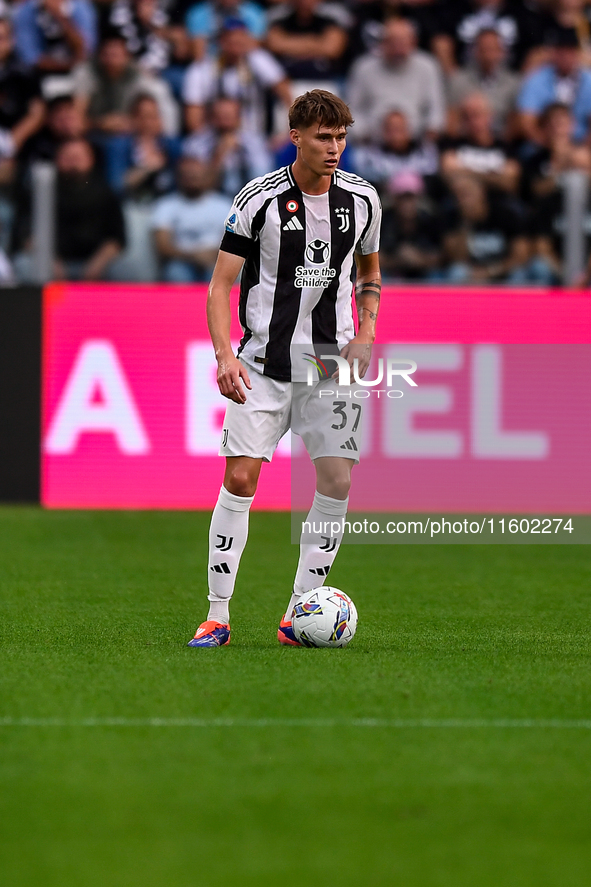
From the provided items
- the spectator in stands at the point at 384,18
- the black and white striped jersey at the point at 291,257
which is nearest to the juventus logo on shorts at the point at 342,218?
the black and white striped jersey at the point at 291,257

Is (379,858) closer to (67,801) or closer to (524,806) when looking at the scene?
(524,806)

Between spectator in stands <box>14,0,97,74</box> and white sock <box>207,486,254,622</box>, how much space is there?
26.1ft

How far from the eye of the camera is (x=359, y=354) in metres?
5.25

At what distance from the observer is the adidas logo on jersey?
5.18 m

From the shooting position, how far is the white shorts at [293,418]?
521cm

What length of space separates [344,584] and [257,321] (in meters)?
2.32

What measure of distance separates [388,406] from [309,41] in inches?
172

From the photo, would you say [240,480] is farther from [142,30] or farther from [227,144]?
[142,30]

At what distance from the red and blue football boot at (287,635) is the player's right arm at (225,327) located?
91cm

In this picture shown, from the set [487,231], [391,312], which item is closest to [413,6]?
[487,231]

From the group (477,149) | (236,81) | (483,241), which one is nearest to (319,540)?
(483,241)

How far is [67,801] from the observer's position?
125 inches

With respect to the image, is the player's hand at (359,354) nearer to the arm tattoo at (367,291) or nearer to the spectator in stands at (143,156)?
the arm tattoo at (367,291)

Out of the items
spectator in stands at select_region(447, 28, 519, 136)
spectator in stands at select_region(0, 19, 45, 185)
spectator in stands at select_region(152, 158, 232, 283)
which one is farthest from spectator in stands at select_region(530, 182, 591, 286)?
spectator in stands at select_region(0, 19, 45, 185)
